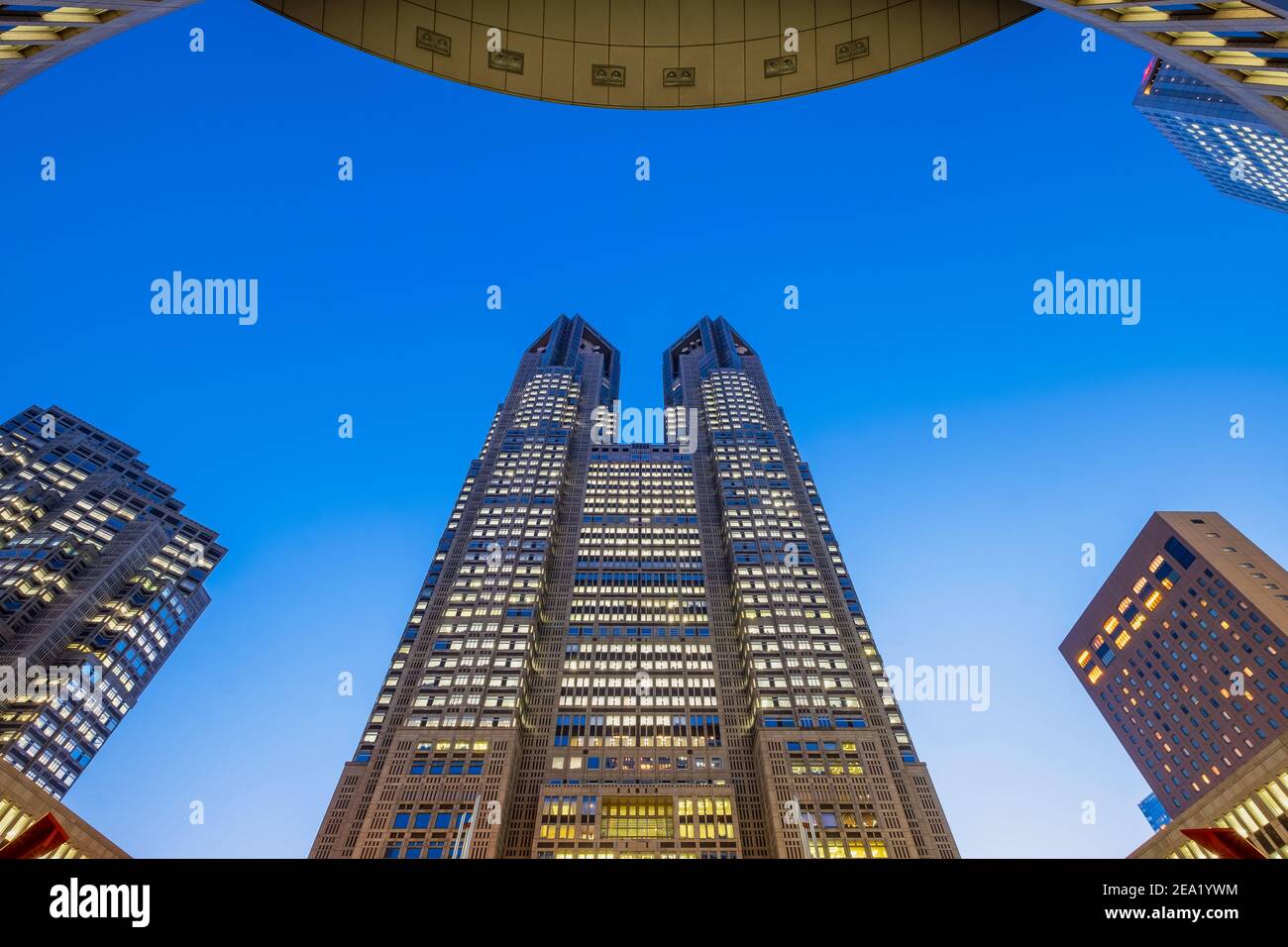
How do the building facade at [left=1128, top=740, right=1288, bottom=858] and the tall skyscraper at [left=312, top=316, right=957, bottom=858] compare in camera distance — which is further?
the tall skyscraper at [left=312, top=316, right=957, bottom=858]

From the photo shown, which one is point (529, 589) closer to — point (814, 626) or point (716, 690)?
point (716, 690)

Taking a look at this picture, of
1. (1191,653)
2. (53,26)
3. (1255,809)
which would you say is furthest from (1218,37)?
(1191,653)

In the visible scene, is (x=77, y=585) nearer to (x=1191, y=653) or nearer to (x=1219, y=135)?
(x=1191, y=653)

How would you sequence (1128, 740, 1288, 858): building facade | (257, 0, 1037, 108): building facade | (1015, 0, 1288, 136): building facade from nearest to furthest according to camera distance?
(1015, 0, 1288, 136): building facade
(257, 0, 1037, 108): building facade
(1128, 740, 1288, 858): building facade

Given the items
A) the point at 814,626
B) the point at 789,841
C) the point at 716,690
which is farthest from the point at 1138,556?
the point at 789,841

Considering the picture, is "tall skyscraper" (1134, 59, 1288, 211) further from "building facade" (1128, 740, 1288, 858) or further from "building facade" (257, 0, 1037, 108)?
"building facade" (257, 0, 1037, 108)

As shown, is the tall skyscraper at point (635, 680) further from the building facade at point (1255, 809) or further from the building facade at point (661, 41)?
the building facade at point (661, 41)

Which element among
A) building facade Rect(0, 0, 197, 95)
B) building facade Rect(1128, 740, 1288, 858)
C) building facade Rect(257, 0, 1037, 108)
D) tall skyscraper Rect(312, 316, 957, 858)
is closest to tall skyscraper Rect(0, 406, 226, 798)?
tall skyscraper Rect(312, 316, 957, 858)
